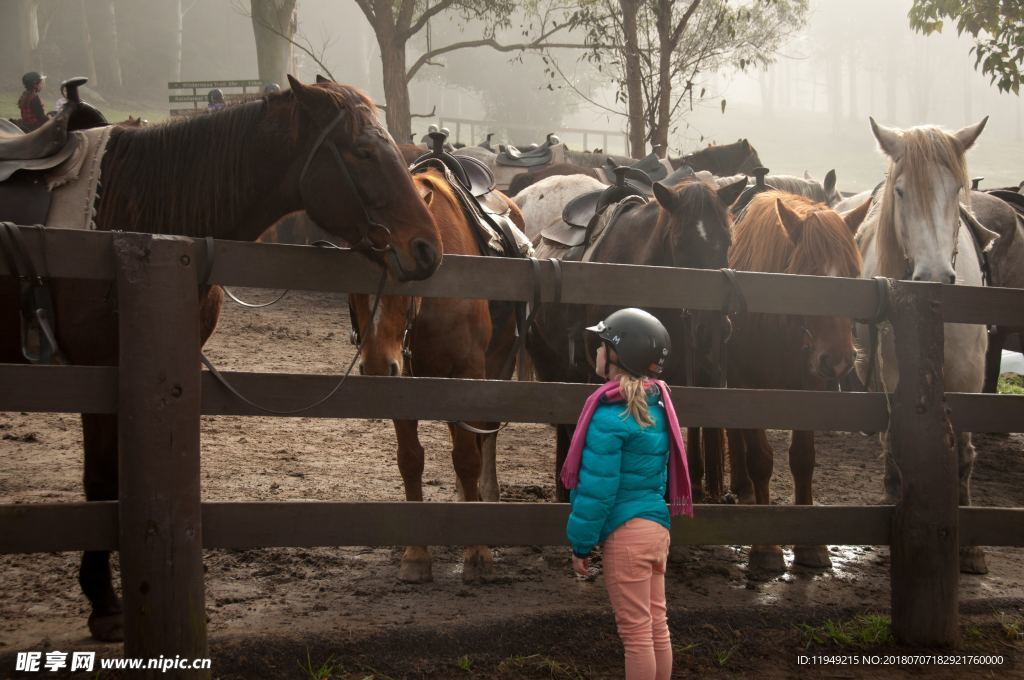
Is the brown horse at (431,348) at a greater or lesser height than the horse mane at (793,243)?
lesser

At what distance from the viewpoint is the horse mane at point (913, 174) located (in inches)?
199

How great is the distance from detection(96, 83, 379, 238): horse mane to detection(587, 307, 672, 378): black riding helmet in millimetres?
1395

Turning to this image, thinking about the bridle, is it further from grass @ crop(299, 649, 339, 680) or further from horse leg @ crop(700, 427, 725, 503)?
horse leg @ crop(700, 427, 725, 503)

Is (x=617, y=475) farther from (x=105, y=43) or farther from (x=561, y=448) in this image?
(x=105, y=43)

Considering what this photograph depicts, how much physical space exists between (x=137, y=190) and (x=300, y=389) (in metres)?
1.15

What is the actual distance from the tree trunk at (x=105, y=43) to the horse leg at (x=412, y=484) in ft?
127

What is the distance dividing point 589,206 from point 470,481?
2902 mm

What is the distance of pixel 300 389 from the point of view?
3.34m

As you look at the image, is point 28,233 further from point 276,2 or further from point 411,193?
point 276,2

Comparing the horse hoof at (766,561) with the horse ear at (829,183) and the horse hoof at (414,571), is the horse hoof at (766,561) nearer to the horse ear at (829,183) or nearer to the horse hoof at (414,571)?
the horse hoof at (414,571)

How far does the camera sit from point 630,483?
294cm

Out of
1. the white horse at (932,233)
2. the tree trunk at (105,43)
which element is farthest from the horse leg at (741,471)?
the tree trunk at (105,43)

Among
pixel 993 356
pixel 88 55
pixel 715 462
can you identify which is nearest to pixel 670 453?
pixel 715 462

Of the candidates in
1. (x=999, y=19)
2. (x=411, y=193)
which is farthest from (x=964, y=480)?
(x=999, y=19)
